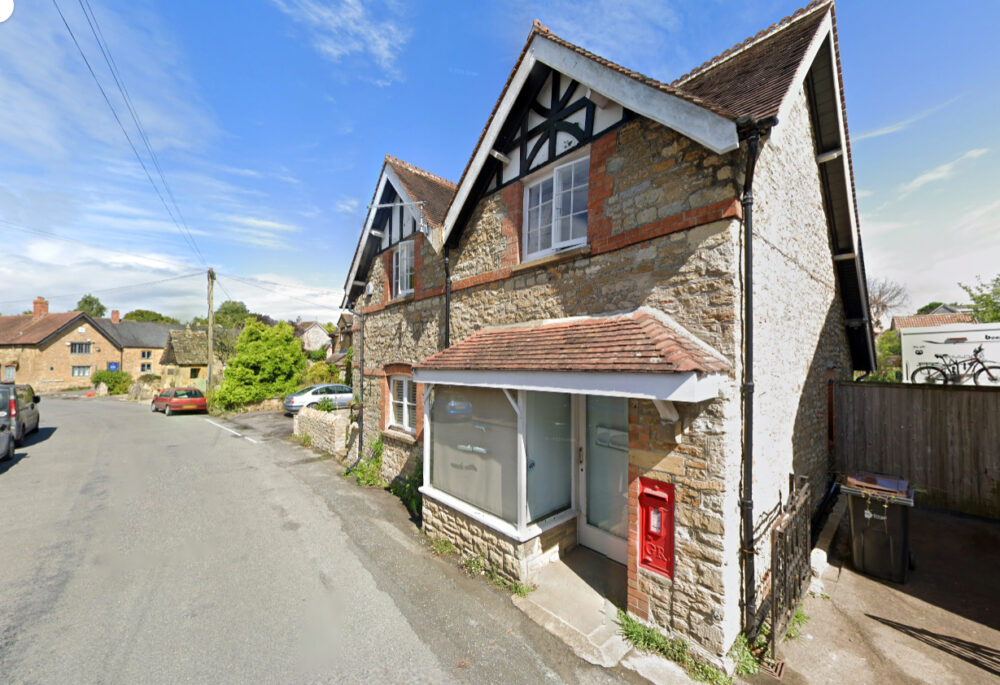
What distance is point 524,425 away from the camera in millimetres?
5121

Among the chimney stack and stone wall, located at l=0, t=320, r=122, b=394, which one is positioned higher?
the chimney stack

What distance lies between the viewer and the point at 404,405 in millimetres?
9578

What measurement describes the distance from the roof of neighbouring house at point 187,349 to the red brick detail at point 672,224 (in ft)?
115

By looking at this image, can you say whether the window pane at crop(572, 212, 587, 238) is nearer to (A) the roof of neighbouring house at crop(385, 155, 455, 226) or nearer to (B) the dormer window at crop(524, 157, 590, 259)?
(B) the dormer window at crop(524, 157, 590, 259)

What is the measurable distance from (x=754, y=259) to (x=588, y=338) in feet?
6.71

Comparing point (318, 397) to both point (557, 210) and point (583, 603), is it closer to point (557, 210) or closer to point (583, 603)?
point (557, 210)

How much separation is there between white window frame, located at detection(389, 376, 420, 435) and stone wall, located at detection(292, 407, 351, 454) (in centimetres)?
378

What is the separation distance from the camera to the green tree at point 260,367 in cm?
2153

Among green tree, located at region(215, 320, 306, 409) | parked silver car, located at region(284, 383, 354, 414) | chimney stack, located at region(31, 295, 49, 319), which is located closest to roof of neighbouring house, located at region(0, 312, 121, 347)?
chimney stack, located at region(31, 295, 49, 319)

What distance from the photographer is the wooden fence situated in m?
7.07

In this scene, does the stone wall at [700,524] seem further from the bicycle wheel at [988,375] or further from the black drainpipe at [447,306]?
the bicycle wheel at [988,375]

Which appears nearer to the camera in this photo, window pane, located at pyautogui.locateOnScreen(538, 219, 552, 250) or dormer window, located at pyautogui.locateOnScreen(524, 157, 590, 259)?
dormer window, located at pyautogui.locateOnScreen(524, 157, 590, 259)

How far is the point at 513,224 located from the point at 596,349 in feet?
10.7

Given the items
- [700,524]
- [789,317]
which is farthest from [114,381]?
[789,317]
